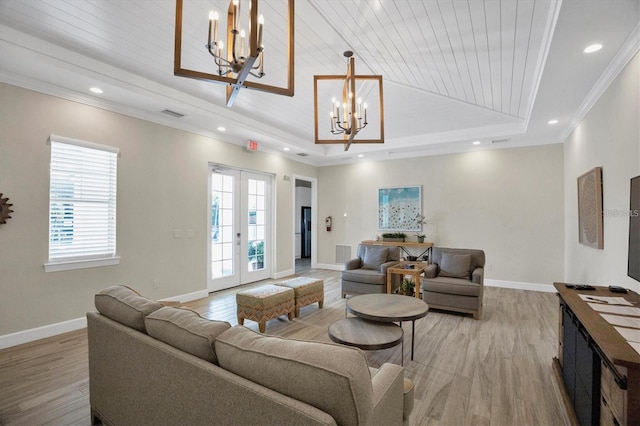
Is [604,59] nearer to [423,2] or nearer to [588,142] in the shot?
[588,142]

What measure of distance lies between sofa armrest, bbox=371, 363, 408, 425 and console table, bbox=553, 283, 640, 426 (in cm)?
91

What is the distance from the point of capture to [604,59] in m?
2.78

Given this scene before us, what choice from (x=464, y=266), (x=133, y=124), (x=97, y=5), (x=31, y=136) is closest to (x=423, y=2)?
(x=97, y=5)

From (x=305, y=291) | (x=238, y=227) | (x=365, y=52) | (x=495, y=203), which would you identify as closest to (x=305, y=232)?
(x=238, y=227)

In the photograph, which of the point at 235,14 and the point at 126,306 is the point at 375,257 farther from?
the point at 235,14

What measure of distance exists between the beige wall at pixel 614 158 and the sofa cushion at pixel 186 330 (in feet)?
10.7

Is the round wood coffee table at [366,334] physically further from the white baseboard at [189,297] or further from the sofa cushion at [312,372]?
the white baseboard at [189,297]

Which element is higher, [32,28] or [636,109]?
[32,28]

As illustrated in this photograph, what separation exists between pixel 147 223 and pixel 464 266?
466cm

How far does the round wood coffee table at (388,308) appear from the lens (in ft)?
8.91

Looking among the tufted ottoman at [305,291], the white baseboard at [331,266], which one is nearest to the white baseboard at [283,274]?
the white baseboard at [331,266]

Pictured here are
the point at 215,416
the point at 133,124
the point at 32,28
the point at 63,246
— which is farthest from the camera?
the point at 133,124

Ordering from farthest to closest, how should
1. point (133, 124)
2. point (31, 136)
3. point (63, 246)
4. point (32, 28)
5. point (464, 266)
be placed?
point (464, 266) < point (133, 124) < point (63, 246) < point (31, 136) < point (32, 28)

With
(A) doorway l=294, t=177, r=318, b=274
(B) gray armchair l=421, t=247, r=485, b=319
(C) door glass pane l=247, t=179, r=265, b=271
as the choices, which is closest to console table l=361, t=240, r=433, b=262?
(B) gray armchair l=421, t=247, r=485, b=319
